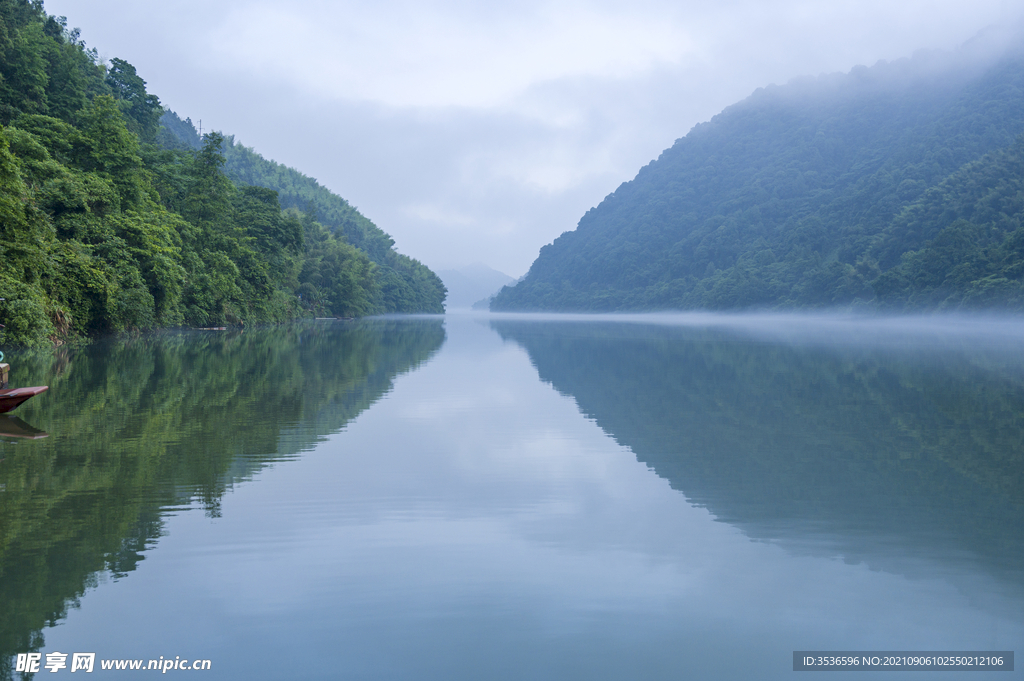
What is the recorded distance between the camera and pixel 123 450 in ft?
27.8

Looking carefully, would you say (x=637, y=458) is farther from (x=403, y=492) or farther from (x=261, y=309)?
(x=261, y=309)

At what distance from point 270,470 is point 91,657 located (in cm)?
400

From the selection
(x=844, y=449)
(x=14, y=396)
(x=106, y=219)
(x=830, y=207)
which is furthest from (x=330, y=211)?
(x=844, y=449)

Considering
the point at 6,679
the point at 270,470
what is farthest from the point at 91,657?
the point at 270,470

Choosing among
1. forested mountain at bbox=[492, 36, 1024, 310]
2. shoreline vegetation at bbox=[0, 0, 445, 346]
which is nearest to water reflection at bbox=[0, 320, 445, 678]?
shoreline vegetation at bbox=[0, 0, 445, 346]

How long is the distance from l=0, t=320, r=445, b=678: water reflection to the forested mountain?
56076 mm

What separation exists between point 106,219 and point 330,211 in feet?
380

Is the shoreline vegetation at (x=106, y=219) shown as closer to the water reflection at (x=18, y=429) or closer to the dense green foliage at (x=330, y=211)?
the water reflection at (x=18, y=429)

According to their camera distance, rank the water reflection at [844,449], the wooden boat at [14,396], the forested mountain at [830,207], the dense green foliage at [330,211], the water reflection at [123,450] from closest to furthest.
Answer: the water reflection at [123,450] < the water reflection at [844,449] < the wooden boat at [14,396] < the forested mountain at [830,207] < the dense green foliage at [330,211]

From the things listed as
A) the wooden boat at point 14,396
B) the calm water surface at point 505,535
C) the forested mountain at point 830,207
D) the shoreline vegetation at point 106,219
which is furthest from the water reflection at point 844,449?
the forested mountain at point 830,207

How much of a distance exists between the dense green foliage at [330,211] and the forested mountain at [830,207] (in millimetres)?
33603

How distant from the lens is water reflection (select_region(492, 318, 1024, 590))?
232 inches

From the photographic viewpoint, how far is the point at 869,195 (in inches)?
4063

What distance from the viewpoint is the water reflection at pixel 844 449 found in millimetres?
5902
